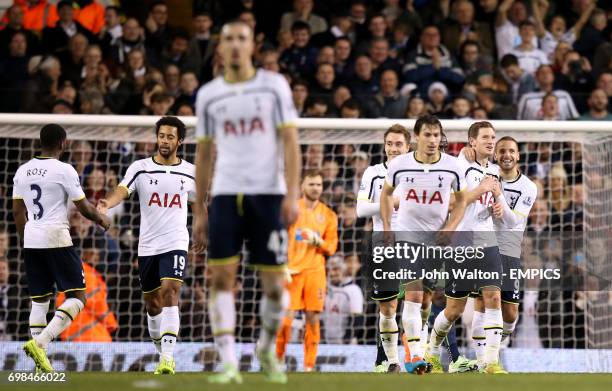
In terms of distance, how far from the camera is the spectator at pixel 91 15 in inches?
699

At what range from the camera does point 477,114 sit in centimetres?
1559

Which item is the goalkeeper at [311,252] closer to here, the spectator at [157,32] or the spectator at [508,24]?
the spectator at [157,32]

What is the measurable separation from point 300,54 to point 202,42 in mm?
1468

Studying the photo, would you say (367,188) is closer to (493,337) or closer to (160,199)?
(493,337)

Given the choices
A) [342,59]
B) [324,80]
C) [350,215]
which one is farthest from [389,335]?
[342,59]

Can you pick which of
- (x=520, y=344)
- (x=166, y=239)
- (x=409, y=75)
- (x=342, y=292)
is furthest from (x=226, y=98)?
(x=409, y=75)

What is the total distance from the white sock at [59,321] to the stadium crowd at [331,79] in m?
3.07

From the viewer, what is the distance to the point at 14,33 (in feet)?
56.5

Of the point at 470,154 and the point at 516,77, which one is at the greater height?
the point at 516,77

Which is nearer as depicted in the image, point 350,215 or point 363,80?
point 350,215

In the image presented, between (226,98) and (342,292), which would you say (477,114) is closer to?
(342,292)

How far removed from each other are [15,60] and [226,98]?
9.65 m

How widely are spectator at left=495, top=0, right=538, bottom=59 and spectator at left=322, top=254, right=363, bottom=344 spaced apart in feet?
16.2

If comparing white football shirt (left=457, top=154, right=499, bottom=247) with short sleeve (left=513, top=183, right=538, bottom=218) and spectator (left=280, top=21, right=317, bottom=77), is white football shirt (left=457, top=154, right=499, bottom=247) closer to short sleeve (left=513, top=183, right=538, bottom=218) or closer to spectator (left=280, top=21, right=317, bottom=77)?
short sleeve (left=513, top=183, right=538, bottom=218)
